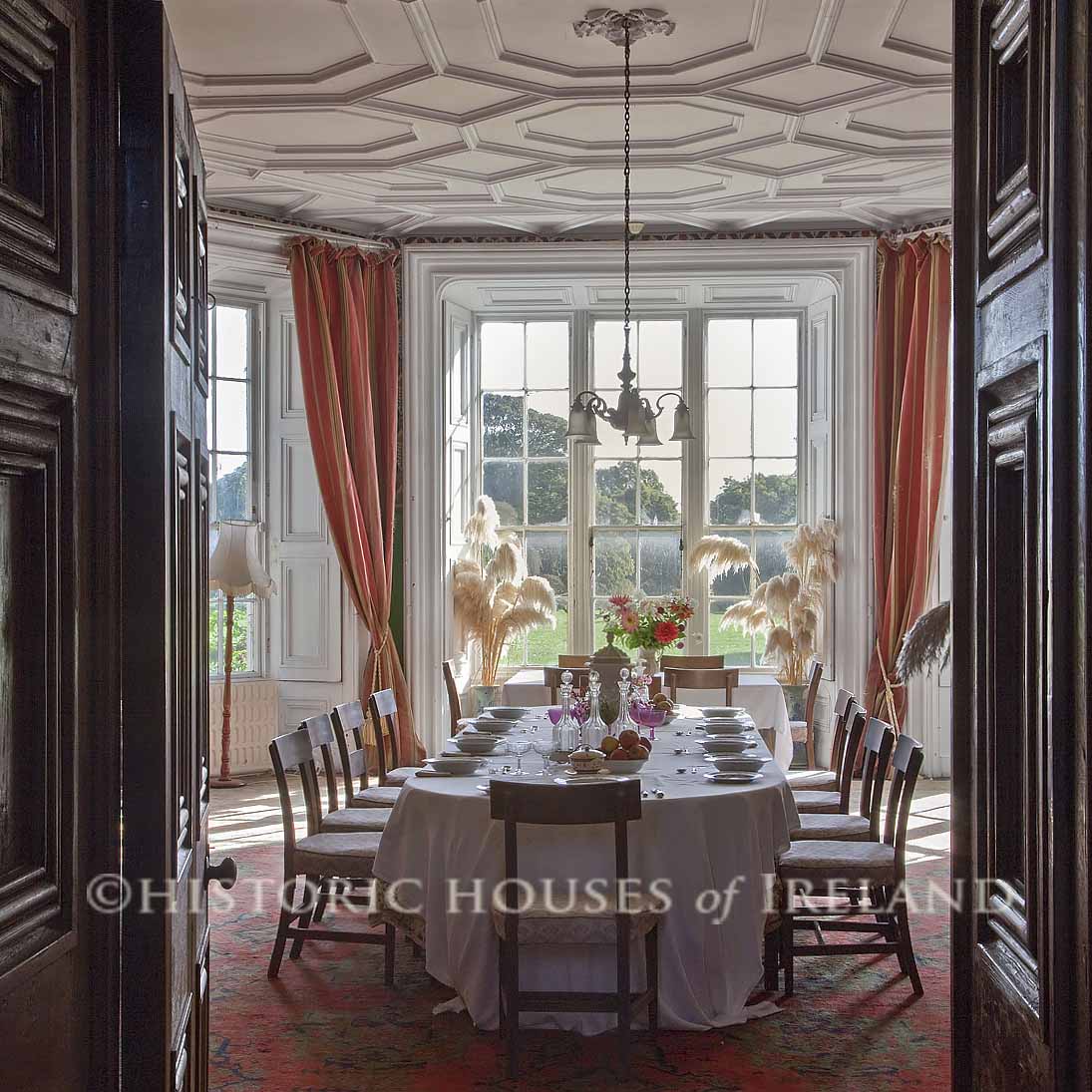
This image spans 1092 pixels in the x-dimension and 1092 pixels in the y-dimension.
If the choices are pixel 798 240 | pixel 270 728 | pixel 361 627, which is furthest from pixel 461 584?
pixel 798 240

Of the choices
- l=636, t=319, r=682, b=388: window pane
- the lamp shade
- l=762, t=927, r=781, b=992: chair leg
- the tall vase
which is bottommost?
l=762, t=927, r=781, b=992: chair leg

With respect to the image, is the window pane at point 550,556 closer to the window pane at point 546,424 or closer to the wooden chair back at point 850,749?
the window pane at point 546,424

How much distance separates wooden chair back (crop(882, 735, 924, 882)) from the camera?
408cm

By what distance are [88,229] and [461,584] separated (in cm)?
695

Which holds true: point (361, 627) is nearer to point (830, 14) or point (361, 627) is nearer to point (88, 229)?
point (830, 14)

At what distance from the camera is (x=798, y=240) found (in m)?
8.07

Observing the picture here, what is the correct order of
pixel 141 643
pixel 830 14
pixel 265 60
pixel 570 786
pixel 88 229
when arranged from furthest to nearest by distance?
pixel 265 60 → pixel 830 14 → pixel 570 786 → pixel 141 643 → pixel 88 229

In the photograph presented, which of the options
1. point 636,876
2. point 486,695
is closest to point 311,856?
point 636,876

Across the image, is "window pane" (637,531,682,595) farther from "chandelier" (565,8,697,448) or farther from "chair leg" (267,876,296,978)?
"chair leg" (267,876,296,978)

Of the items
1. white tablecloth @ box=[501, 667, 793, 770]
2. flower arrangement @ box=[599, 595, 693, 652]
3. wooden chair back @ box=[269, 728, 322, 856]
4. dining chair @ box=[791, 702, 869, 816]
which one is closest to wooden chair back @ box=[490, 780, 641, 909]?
wooden chair back @ box=[269, 728, 322, 856]

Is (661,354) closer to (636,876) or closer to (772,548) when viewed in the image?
(772,548)

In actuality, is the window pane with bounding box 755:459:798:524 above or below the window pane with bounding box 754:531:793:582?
above

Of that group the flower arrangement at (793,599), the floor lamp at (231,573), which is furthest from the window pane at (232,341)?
the flower arrangement at (793,599)

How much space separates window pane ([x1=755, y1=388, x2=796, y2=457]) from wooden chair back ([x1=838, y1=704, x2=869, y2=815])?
4.02m
